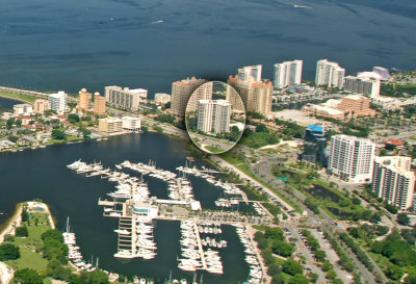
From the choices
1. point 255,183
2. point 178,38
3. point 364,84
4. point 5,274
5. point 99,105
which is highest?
point 178,38

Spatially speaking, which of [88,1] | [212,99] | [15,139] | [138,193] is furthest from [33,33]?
[212,99]

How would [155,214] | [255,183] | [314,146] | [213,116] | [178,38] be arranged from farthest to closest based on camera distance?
[178,38] < [314,146] < [255,183] < [155,214] < [213,116]

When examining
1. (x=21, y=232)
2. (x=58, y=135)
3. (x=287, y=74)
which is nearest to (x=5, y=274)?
(x=21, y=232)

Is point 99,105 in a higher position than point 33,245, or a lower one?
higher

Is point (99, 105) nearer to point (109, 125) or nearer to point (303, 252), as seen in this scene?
point (109, 125)

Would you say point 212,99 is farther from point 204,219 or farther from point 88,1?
point 88,1

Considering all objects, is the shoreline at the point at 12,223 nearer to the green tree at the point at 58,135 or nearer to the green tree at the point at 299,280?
the green tree at the point at 299,280

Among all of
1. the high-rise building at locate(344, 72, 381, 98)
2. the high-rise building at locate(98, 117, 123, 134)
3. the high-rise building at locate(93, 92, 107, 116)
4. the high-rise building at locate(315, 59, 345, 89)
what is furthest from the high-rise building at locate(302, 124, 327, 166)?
the high-rise building at locate(315, 59, 345, 89)
